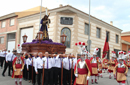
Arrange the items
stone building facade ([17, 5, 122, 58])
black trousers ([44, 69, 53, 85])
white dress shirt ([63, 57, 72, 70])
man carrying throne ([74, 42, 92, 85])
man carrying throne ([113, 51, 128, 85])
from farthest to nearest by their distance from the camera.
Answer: stone building facade ([17, 5, 122, 58]) → white dress shirt ([63, 57, 72, 70]) → man carrying throne ([113, 51, 128, 85]) → black trousers ([44, 69, 53, 85]) → man carrying throne ([74, 42, 92, 85])

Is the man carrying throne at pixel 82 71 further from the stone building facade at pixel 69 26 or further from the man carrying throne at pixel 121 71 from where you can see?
the stone building facade at pixel 69 26

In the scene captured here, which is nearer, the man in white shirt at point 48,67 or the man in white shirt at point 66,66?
the man in white shirt at point 48,67

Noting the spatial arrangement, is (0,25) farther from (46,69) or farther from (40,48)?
(46,69)

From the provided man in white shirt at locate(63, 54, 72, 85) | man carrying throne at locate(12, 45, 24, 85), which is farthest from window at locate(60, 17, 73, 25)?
man carrying throne at locate(12, 45, 24, 85)

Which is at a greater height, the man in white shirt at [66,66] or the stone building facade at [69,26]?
the stone building facade at [69,26]

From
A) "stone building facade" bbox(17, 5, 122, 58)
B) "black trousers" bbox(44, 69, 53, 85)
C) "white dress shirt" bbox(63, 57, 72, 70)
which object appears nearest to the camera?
"black trousers" bbox(44, 69, 53, 85)

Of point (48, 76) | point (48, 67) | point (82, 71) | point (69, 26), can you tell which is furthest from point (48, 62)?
point (69, 26)

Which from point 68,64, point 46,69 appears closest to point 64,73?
point 68,64

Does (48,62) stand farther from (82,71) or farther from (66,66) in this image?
(82,71)

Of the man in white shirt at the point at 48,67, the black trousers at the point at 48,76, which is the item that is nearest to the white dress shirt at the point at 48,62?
the man in white shirt at the point at 48,67

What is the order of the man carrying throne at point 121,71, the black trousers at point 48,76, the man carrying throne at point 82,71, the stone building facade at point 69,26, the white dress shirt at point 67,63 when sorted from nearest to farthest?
the man carrying throne at point 82,71 < the black trousers at point 48,76 < the man carrying throne at point 121,71 < the white dress shirt at point 67,63 < the stone building facade at point 69,26

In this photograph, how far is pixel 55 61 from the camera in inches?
312

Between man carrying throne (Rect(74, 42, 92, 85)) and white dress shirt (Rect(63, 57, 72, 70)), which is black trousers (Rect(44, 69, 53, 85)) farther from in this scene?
man carrying throne (Rect(74, 42, 92, 85))

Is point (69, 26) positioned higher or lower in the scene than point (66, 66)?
higher
